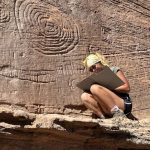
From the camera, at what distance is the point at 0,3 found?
24.0 ft

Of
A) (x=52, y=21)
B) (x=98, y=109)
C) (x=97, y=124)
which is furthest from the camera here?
(x=52, y=21)

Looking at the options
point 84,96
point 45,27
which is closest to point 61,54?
point 45,27

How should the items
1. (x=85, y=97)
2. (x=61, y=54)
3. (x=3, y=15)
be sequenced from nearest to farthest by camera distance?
(x=85, y=97) → (x=3, y=15) → (x=61, y=54)

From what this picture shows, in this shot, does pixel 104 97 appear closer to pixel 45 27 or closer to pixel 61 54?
pixel 61 54

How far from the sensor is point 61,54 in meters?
7.46

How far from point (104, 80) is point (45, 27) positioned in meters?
0.88

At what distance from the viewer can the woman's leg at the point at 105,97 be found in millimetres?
6969

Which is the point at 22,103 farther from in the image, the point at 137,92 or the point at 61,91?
the point at 137,92

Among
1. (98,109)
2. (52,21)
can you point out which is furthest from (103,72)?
(52,21)

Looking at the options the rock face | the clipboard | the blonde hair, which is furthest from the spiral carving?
the clipboard

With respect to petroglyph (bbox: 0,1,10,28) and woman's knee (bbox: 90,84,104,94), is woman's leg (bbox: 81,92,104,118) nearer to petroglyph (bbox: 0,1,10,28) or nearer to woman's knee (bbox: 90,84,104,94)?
woman's knee (bbox: 90,84,104,94)

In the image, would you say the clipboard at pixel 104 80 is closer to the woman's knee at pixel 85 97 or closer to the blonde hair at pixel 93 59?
the woman's knee at pixel 85 97

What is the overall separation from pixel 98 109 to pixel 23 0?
131cm

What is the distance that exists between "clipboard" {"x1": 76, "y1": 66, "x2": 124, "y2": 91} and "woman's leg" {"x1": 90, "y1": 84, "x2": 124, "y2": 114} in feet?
0.17
